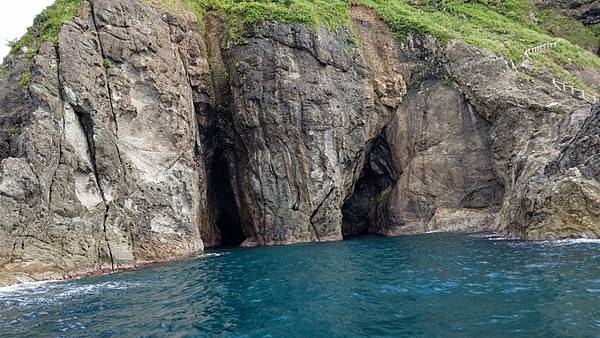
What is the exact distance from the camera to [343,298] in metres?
15.9

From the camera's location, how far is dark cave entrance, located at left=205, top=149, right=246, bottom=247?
43906mm

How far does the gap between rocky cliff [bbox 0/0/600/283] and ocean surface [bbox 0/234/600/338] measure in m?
4.60

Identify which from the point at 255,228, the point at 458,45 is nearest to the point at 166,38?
the point at 255,228

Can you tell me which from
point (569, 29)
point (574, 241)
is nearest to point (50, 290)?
point (574, 241)

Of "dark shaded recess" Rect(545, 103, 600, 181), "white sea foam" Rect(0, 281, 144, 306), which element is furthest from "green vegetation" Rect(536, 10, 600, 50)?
"white sea foam" Rect(0, 281, 144, 306)

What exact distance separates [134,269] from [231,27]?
74.5ft

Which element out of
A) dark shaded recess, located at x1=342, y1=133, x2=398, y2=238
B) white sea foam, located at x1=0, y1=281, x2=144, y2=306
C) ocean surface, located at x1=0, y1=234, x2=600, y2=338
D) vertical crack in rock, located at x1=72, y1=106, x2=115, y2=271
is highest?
vertical crack in rock, located at x1=72, y1=106, x2=115, y2=271

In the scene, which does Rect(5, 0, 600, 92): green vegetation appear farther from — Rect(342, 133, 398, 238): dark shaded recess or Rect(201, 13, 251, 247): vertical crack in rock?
Rect(342, 133, 398, 238): dark shaded recess

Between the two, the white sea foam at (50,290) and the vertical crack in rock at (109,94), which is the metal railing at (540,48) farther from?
the white sea foam at (50,290)

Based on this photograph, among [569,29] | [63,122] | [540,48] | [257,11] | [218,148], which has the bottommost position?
[218,148]

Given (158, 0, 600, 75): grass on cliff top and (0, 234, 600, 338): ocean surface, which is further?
(158, 0, 600, 75): grass on cliff top

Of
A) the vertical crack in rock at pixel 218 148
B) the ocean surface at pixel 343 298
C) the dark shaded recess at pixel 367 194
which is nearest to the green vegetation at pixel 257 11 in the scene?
the vertical crack in rock at pixel 218 148

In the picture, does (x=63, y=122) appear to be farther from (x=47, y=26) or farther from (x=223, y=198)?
(x=223, y=198)

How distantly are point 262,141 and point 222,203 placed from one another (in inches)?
351
